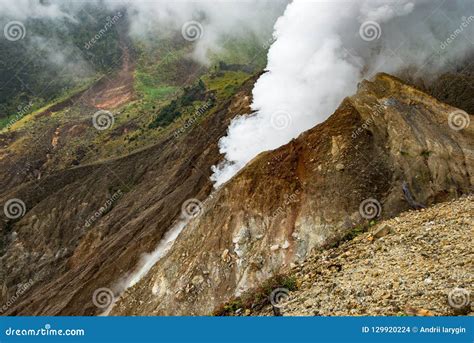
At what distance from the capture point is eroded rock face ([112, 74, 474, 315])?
16250 mm

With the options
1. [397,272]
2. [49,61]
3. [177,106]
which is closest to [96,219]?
[397,272]

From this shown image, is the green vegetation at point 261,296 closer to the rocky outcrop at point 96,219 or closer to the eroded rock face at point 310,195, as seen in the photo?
the eroded rock face at point 310,195

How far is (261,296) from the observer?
1309 cm

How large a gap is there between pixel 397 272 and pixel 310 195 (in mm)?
6410

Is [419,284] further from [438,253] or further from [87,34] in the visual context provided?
[87,34]

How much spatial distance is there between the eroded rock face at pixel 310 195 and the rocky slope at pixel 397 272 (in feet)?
5.98

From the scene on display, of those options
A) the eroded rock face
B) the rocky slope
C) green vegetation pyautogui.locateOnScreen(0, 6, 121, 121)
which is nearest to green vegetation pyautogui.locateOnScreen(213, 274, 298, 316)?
the rocky slope

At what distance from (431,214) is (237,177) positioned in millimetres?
7910

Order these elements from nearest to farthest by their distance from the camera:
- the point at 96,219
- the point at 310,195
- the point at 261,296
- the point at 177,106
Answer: the point at 261,296 < the point at 310,195 < the point at 96,219 < the point at 177,106

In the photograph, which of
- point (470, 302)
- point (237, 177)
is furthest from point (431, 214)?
point (237, 177)

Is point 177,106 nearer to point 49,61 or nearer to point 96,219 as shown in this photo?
point 96,219

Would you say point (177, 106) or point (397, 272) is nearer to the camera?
point (397, 272)

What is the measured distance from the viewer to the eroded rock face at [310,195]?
640 inches

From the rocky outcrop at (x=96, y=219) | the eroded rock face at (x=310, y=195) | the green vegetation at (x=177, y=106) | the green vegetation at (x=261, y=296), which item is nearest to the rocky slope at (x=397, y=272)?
the green vegetation at (x=261, y=296)
